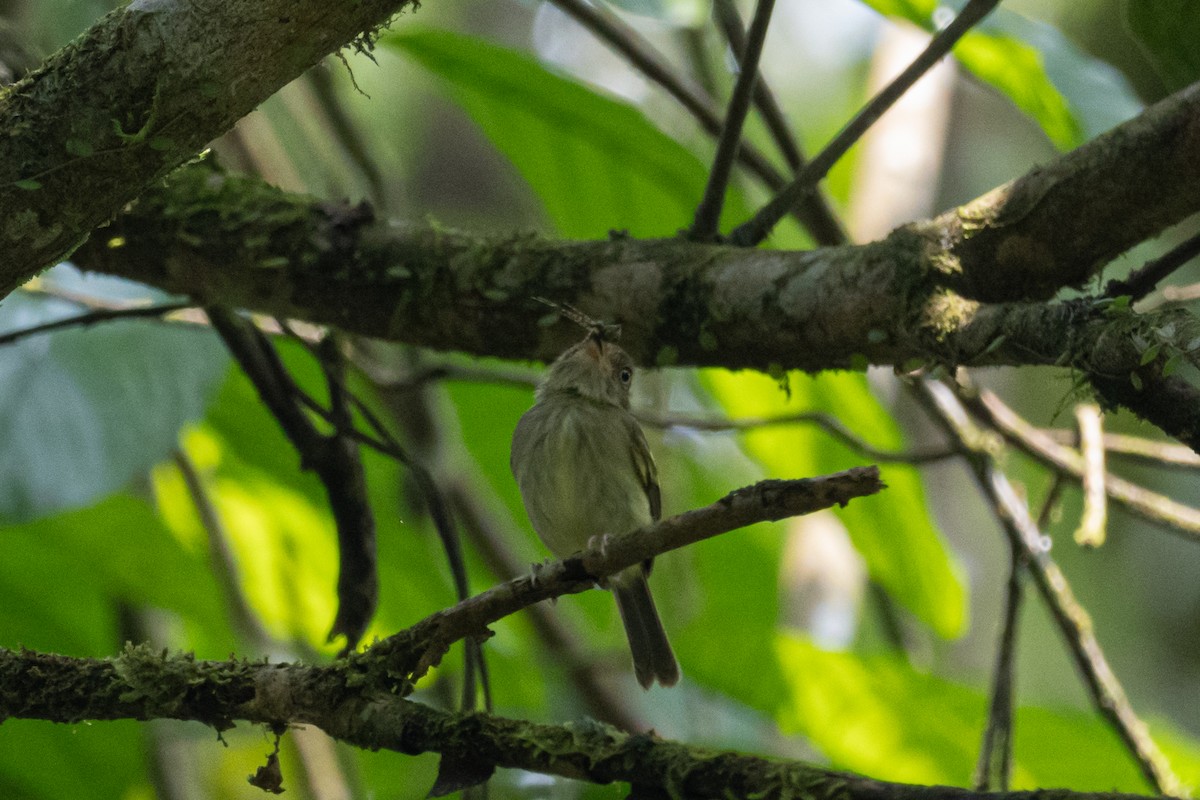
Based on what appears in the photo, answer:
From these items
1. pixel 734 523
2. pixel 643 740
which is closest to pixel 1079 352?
pixel 734 523

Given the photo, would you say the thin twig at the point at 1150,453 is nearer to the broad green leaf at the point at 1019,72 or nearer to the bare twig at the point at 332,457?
the broad green leaf at the point at 1019,72

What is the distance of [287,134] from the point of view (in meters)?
7.00

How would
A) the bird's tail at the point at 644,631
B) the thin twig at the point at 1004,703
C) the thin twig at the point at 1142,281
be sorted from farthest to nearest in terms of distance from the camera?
the bird's tail at the point at 644,631, the thin twig at the point at 1004,703, the thin twig at the point at 1142,281

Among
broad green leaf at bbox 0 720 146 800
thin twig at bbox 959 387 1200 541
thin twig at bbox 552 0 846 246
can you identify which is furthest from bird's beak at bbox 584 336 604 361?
broad green leaf at bbox 0 720 146 800

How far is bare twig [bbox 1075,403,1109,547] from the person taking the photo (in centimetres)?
255

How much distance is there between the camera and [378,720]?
1.80 m

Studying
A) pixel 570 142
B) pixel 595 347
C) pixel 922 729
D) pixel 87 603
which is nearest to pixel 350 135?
pixel 570 142

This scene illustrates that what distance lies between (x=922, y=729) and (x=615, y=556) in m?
2.21

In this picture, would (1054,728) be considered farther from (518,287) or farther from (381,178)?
(381,178)

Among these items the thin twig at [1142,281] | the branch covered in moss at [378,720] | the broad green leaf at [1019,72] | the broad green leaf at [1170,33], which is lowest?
the branch covered in moss at [378,720]

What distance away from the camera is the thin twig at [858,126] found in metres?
2.48

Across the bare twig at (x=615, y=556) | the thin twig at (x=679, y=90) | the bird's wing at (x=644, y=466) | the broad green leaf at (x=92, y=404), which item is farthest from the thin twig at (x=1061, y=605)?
the broad green leaf at (x=92, y=404)

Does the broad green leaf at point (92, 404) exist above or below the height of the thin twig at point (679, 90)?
below

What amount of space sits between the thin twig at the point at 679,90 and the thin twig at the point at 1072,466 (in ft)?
1.93
